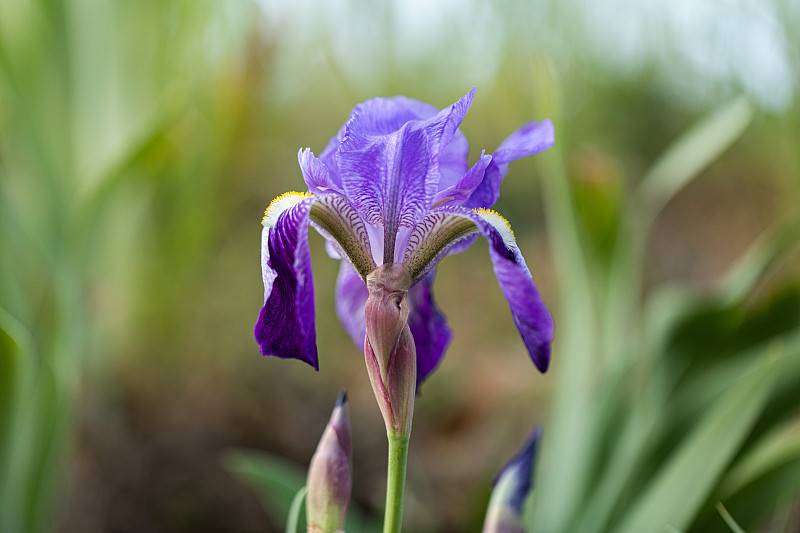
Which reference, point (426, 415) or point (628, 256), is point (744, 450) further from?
point (426, 415)

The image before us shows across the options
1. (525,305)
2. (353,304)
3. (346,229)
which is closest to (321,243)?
(353,304)

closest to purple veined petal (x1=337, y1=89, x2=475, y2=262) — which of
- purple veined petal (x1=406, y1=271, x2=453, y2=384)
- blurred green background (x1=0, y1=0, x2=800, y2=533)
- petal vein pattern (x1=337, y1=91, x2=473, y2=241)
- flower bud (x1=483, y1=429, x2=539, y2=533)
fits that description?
petal vein pattern (x1=337, y1=91, x2=473, y2=241)

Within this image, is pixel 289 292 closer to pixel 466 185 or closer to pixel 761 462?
pixel 466 185

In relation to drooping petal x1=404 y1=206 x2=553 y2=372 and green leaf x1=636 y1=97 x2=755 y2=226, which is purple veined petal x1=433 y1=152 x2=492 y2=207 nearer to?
drooping petal x1=404 y1=206 x2=553 y2=372

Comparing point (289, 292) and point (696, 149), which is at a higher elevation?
point (289, 292)

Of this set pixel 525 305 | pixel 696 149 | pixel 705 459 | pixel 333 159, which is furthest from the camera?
pixel 696 149

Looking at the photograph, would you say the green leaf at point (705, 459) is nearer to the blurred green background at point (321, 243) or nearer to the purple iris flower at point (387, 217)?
the blurred green background at point (321, 243)

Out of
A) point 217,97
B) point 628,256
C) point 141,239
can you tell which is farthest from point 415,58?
point 628,256
